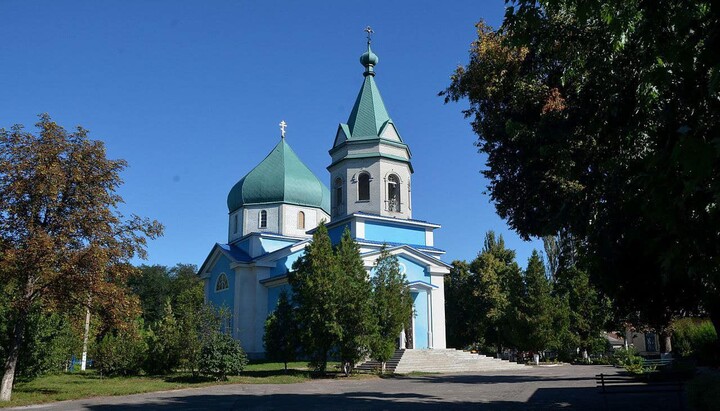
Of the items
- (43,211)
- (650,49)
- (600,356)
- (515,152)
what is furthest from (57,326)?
(600,356)

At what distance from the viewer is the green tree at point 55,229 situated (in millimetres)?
15141

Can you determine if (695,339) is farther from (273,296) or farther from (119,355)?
(119,355)

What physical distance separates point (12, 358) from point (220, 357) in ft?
22.0

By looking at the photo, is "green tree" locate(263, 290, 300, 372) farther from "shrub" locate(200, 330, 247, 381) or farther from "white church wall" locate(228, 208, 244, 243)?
"white church wall" locate(228, 208, 244, 243)

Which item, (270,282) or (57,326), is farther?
(270,282)

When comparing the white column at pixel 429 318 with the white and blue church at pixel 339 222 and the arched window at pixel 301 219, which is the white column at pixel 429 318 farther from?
the arched window at pixel 301 219

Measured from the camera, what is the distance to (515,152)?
13398 millimetres

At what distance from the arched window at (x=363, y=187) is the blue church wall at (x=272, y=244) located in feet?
23.0

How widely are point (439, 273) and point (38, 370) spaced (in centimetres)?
1916

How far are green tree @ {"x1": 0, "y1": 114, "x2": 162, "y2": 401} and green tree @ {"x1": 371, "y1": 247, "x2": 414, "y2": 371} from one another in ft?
33.8

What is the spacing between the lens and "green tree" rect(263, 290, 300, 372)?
23219 millimetres

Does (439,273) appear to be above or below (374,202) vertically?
below

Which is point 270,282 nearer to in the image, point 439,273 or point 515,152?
point 439,273

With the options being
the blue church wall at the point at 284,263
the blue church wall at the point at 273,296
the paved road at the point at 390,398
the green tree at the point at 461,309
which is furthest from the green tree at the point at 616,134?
the green tree at the point at 461,309
